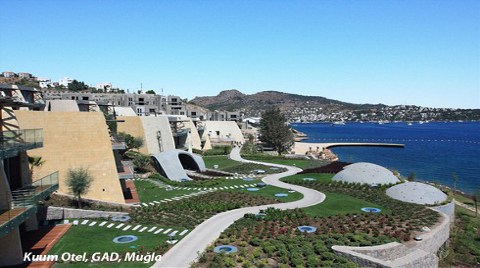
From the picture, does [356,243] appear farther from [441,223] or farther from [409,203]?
[409,203]

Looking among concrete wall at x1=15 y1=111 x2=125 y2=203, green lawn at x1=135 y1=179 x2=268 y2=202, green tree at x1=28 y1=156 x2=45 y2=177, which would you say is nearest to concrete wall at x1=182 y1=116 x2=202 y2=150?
green lawn at x1=135 y1=179 x2=268 y2=202

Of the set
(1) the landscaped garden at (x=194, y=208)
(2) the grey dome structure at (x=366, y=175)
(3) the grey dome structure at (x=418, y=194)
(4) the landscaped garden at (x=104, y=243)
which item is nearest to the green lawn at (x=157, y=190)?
(1) the landscaped garden at (x=194, y=208)

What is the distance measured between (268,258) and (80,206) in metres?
17.2

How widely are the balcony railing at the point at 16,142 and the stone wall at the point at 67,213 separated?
718cm

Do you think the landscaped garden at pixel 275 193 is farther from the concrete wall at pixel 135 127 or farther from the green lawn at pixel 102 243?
the concrete wall at pixel 135 127

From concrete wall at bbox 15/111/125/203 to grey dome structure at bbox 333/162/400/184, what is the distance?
1095 inches

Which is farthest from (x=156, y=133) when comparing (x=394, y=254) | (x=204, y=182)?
(x=394, y=254)

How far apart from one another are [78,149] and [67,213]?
248 inches

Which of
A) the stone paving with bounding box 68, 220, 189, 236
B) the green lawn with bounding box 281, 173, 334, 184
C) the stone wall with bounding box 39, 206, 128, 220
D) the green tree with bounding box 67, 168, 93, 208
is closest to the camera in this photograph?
the stone paving with bounding box 68, 220, 189, 236

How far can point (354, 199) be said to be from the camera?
37.3 meters

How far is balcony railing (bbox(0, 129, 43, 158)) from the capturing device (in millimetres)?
18675

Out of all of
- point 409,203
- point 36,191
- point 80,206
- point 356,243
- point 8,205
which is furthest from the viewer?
point 409,203

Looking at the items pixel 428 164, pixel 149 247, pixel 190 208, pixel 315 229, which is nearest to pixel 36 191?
pixel 149 247

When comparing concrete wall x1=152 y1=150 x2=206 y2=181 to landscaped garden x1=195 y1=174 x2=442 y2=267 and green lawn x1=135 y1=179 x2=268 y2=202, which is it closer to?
green lawn x1=135 y1=179 x2=268 y2=202
